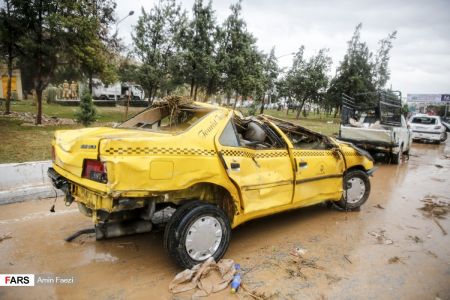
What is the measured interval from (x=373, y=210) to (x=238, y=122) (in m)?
3.23

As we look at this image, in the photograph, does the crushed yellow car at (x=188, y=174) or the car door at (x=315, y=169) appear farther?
the car door at (x=315, y=169)

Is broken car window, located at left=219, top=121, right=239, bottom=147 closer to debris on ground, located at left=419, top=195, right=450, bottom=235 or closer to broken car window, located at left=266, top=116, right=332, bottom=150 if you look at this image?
broken car window, located at left=266, top=116, right=332, bottom=150

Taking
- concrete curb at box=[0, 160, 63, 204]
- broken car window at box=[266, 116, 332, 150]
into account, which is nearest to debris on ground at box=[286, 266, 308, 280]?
broken car window at box=[266, 116, 332, 150]

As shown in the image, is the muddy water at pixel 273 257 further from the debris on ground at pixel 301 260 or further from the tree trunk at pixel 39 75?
the tree trunk at pixel 39 75

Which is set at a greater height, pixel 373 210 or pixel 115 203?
pixel 115 203

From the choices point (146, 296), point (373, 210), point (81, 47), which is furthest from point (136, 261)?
point (81, 47)

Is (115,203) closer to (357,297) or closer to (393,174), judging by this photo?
(357,297)

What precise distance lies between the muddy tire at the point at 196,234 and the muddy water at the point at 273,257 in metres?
0.31

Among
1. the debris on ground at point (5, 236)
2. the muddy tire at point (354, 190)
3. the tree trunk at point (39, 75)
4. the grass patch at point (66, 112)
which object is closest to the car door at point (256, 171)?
the muddy tire at point (354, 190)

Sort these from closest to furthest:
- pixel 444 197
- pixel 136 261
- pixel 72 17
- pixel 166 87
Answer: pixel 136 261, pixel 444 197, pixel 72 17, pixel 166 87

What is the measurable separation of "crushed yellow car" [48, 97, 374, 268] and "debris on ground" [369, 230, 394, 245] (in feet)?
2.81

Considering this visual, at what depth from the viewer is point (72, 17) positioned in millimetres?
12281

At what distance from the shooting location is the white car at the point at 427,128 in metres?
17.8

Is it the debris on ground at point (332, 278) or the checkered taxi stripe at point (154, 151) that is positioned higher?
the checkered taxi stripe at point (154, 151)
